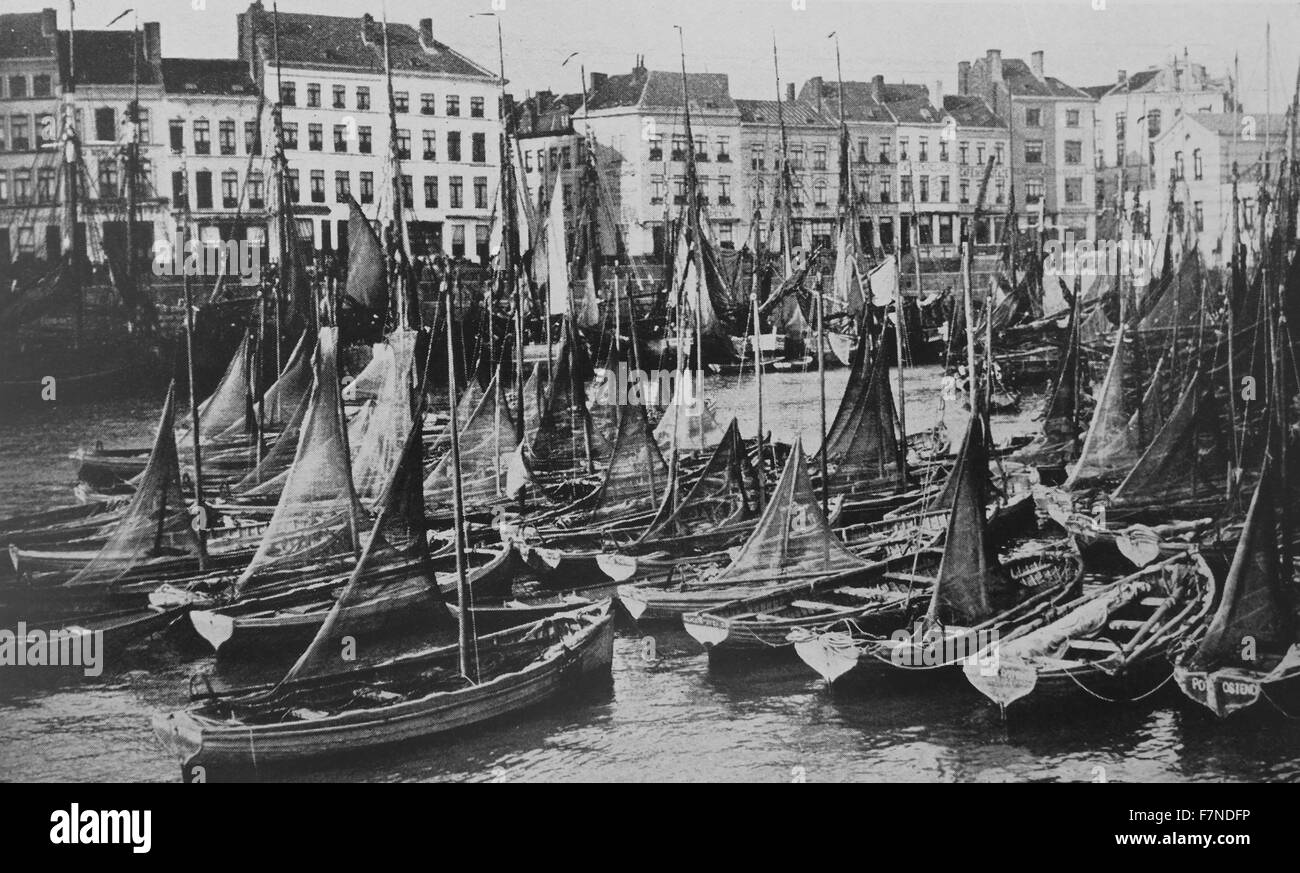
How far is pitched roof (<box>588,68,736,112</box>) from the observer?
9.02 metres

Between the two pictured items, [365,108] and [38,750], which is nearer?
[38,750]

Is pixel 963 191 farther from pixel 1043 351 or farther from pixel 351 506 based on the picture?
pixel 351 506

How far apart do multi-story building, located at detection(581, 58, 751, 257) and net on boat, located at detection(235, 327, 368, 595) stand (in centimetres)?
239

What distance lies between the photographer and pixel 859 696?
8.54 meters

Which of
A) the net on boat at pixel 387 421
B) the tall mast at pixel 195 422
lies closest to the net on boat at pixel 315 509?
the net on boat at pixel 387 421

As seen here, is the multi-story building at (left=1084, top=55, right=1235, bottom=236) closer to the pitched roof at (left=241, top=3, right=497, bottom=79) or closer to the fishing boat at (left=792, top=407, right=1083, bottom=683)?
the fishing boat at (left=792, top=407, right=1083, bottom=683)

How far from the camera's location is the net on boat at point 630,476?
32.2 ft

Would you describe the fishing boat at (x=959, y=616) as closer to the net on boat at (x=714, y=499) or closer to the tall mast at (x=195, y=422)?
the net on boat at (x=714, y=499)

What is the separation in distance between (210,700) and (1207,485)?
21.3 feet

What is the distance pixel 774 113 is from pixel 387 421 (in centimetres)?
342

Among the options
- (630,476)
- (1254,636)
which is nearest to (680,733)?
(630,476)
